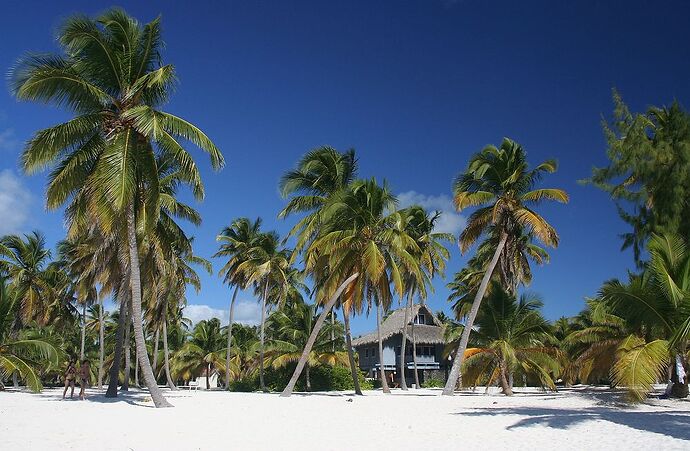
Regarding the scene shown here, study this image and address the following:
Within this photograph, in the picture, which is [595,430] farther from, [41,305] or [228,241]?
[41,305]

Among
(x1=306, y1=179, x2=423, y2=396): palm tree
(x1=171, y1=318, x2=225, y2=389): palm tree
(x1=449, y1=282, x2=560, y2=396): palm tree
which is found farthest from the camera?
(x1=171, y1=318, x2=225, y2=389): palm tree

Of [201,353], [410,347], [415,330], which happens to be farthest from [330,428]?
[415,330]

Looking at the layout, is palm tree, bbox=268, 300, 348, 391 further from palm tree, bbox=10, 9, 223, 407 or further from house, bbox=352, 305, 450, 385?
palm tree, bbox=10, 9, 223, 407

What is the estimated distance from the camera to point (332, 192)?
27.1 meters

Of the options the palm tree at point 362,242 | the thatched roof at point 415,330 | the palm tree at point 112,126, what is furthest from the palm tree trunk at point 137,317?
the thatched roof at point 415,330

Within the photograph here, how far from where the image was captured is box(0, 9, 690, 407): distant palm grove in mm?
15047

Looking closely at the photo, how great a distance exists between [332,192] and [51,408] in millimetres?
15355

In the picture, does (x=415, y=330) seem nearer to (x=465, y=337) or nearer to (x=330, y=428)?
(x=465, y=337)

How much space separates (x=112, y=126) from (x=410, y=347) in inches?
1570

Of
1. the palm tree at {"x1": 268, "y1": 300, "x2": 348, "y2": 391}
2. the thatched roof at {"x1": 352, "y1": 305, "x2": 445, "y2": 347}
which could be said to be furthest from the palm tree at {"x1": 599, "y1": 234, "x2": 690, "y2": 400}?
the thatched roof at {"x1": 352, "y1": 305, "x2": 445, "y2": 347}

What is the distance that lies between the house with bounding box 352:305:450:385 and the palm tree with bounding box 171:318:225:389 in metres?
13.7

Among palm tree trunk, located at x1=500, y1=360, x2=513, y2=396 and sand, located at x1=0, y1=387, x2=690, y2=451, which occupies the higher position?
palm tree trunk, located at x1=500, y1=360, x2=513, y2=396

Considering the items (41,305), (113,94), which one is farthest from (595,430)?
(41,305)

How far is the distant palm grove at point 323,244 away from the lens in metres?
15.0
